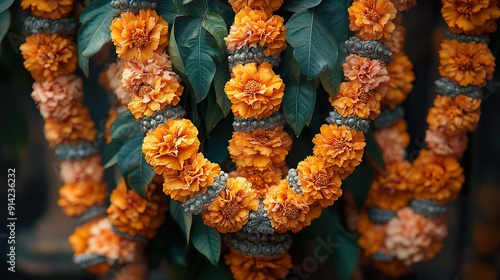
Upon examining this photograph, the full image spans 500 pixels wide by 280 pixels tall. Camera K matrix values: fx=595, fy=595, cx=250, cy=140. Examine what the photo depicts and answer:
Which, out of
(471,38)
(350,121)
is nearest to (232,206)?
(350,121)

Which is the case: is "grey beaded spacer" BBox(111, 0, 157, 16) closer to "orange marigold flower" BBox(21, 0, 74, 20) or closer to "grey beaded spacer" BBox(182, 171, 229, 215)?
"orange marigold flower" BBox(21, 0, 74, 20)

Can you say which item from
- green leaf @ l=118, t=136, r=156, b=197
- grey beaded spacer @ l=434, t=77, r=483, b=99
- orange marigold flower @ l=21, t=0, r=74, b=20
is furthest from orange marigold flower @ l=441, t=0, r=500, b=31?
orange marigold flower @ l=21, t=0, r=74, b=20

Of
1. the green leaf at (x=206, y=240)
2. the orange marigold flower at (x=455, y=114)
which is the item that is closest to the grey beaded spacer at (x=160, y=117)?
the green leaf at (x=206, y=240)

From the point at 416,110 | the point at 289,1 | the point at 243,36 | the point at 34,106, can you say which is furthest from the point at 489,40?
the point at 34,106

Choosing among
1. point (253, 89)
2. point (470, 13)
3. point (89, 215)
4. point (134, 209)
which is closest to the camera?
point (253, 89)

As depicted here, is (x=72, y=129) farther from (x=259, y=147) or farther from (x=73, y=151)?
(x=259, y=147)

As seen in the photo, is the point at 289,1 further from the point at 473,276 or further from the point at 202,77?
the point at 473,276
